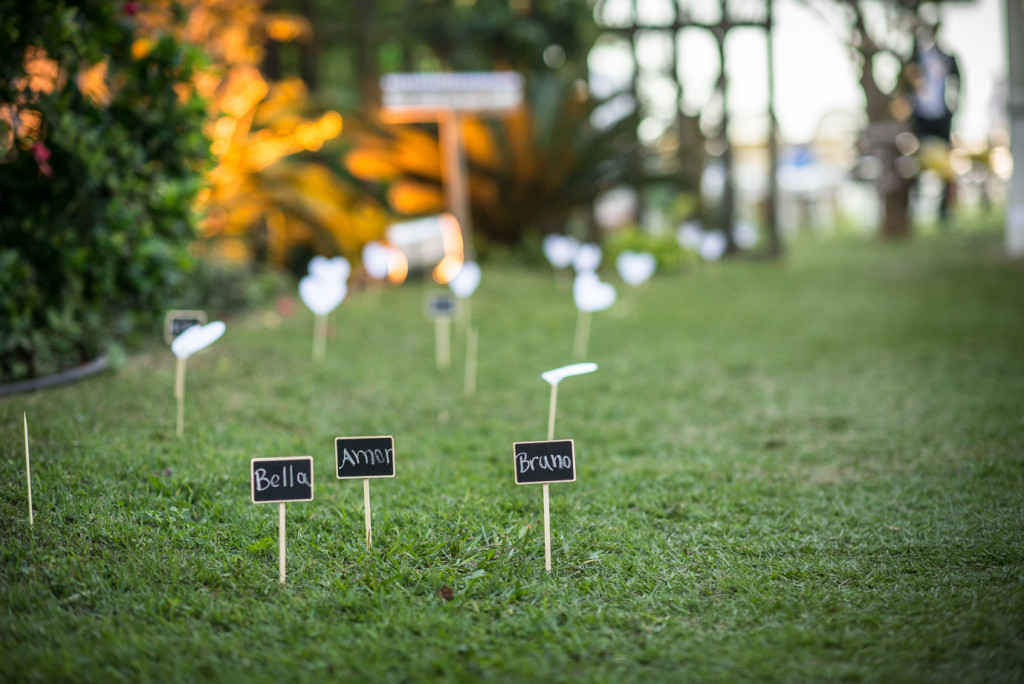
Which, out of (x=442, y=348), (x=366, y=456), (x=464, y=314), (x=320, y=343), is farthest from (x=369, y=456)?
(x=464, y=314)

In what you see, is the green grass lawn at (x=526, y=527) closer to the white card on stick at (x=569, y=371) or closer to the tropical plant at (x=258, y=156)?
the white card on stick at (x=569, y=371)

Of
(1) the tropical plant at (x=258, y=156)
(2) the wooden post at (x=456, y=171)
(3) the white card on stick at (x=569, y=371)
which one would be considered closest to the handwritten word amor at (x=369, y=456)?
(3) the white card on stick at (x=569, y=371)

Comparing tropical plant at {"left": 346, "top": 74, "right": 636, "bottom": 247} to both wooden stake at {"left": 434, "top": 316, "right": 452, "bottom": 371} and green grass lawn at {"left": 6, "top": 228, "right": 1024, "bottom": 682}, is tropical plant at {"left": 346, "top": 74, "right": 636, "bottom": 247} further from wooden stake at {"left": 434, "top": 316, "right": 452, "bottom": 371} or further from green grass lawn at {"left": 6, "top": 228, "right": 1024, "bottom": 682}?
green grass lawn at {"left": 6, "top": 228, "right": 1024, "bottom": 682}

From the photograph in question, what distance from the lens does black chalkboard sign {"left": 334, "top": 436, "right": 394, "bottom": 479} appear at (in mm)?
2449

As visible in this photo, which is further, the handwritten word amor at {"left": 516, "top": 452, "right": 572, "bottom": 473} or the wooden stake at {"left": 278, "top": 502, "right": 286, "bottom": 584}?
the handwritten word amor at {"left": 516, "top": 452, "right": 572, "bottom": 473}

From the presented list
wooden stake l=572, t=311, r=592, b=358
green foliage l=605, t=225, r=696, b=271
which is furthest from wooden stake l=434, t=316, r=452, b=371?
green foliage l=605, t=225, r=696, b=271

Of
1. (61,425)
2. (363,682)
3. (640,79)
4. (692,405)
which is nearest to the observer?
(363,682)

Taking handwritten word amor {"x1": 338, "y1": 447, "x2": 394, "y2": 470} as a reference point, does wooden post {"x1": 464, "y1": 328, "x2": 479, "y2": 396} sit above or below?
below

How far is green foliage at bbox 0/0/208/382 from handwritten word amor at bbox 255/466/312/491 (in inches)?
89.9

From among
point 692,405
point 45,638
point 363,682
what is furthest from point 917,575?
point 45,638

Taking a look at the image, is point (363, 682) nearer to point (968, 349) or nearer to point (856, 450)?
point (856, 450)

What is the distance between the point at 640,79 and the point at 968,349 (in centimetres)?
705

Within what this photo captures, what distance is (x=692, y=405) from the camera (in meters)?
4.27

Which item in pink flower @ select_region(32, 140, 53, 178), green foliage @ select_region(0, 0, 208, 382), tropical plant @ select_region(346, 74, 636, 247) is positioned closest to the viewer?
pink flower @ select_region(32, 140, 53, 178)
